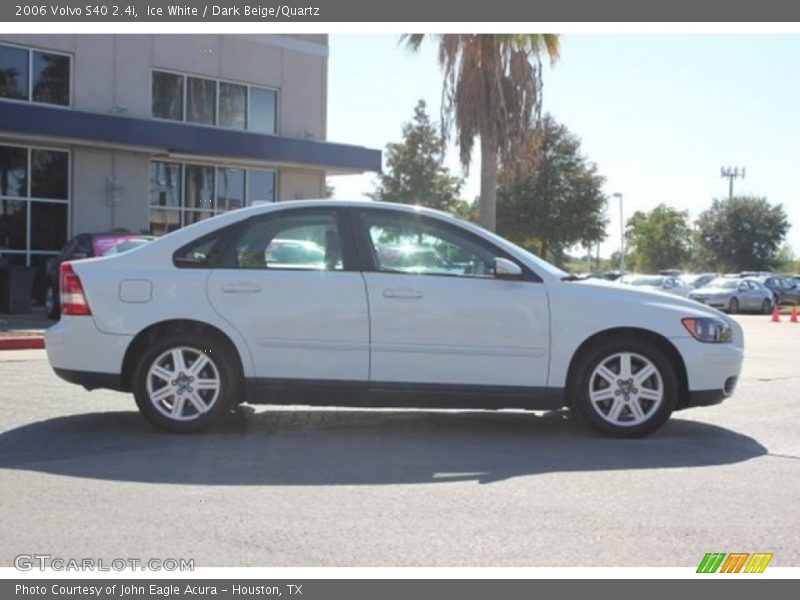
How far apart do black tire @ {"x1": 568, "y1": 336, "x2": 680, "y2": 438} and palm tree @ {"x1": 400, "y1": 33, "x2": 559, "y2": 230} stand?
14.6 m

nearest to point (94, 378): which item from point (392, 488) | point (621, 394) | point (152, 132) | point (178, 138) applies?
point (392, 488)

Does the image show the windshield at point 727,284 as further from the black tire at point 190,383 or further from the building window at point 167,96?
the black tire at point 190,383

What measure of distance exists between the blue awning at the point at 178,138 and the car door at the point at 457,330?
15.0 metres

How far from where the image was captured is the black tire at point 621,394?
6.99 metres

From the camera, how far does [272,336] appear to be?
22.8 ft

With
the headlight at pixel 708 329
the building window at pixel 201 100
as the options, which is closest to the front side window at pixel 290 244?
the headlight at pixel 708 329

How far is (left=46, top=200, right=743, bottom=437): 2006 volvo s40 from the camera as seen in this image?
692cm

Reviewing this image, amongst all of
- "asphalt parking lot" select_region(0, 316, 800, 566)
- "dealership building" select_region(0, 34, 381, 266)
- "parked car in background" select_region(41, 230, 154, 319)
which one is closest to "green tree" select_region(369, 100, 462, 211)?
"dealership building" select_region(0, 34, 381, 266)

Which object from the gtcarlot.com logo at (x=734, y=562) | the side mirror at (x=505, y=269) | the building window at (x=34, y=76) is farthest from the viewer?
the building window at (x=34, y=76)

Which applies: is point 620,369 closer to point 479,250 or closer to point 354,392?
point 479,250

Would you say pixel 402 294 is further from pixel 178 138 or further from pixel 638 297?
pixel 178 138

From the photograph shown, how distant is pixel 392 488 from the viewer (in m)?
5.56
